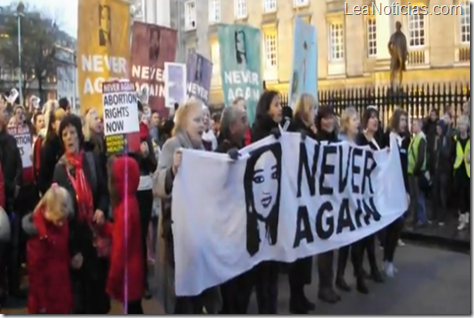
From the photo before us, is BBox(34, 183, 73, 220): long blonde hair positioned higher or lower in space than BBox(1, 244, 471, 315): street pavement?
higher

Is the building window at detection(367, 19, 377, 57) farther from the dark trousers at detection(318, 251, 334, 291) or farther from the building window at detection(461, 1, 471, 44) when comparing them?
the dark trousers at detection(318, 251, 334, 291)

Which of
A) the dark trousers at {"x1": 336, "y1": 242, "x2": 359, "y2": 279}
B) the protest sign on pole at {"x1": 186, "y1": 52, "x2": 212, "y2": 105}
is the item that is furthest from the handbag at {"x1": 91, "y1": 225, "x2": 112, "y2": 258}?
the protest sign on pole at {"x1": 186, "y1": 52, "x2": 212, "y2": 105}

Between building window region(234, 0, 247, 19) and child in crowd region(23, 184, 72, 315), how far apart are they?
136 feet

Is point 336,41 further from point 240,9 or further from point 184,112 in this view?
point 184,112

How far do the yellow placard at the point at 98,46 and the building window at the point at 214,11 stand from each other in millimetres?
40361

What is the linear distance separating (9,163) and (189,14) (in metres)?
45.2

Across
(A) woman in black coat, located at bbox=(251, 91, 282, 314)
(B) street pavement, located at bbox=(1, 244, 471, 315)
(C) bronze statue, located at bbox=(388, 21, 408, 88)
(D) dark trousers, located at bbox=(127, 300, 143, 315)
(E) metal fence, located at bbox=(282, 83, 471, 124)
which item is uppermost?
(C) bronze statue, located at bbox=(388, 21, 408, 88)

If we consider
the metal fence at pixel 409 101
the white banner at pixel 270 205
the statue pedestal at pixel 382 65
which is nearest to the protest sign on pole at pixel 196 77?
the white banner at pixel 270 205

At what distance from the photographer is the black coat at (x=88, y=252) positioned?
19.6 feet

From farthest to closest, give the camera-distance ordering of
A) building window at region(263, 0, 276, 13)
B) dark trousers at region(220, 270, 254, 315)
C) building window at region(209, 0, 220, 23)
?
building window at region(209, 0, 220, 23) < building window at region(263, 0, 276, 13) < dark trousers at region(220, 270, 254, 315)

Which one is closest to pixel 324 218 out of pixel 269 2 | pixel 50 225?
pixel 50 225

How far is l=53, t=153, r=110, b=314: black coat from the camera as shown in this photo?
5.97 meters

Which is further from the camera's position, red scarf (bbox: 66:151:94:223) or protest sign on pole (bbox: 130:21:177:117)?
protest sign on pole (bbox: 130:21:177:117)

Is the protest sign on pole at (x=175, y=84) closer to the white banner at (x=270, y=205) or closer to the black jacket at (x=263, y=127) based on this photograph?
the white banner at (x=270, y=205)
